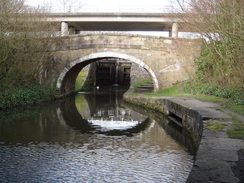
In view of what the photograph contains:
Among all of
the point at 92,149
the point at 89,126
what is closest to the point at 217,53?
the point at 89,126

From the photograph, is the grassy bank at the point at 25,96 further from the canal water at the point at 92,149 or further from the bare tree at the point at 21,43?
the canal water at the point at 92,149

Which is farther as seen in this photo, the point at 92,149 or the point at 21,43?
the point at 21,43

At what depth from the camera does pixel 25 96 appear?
1269 centimetres

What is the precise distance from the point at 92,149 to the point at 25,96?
24.4ft

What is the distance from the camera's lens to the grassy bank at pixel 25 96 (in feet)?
37.6

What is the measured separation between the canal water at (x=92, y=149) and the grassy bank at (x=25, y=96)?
1415 millimetres

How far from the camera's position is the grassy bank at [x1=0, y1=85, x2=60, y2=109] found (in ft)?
37.6

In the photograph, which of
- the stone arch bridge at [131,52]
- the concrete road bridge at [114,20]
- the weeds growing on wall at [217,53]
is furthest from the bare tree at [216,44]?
the concrete road bridge at [114,20]

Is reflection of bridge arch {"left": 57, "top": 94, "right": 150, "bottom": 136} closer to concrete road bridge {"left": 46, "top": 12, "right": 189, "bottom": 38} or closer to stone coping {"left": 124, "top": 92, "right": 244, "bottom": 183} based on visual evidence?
stone coping {"left": 124, "top": 92, "right": 244, "bottom": 183}

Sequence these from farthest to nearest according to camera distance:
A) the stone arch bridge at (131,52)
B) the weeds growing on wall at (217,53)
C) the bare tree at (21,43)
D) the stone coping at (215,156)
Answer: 1. the stone arch bridge at (131,52)
2. the bare tree at (21,43)
3. the weeds growing on wall at (217,53)
4. the stone coping at (215,156)

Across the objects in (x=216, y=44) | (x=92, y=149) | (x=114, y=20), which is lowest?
(x=92, y=149)

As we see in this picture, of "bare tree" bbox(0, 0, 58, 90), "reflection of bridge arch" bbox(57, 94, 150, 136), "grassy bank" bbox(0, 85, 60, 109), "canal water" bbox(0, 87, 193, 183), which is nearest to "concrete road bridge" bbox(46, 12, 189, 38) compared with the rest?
"bare tree" bbox(0, 0, 58, 90)

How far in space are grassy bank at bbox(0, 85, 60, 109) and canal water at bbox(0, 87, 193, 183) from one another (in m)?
1.42

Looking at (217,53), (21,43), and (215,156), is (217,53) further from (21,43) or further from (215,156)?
(215,156)
